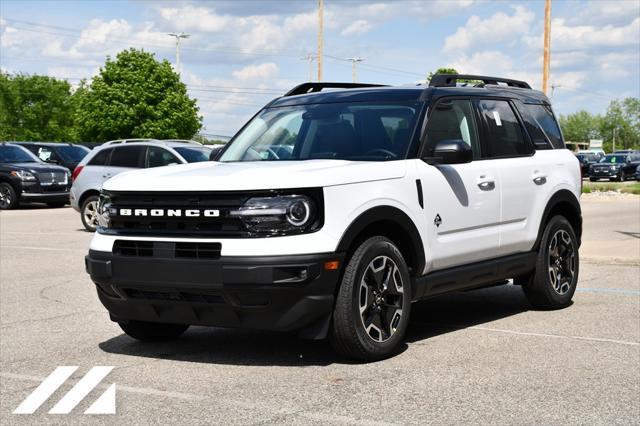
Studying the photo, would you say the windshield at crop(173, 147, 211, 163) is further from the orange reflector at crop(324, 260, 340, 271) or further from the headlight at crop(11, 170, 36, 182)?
the orange reflector at crop(324, 260, 340, 271)

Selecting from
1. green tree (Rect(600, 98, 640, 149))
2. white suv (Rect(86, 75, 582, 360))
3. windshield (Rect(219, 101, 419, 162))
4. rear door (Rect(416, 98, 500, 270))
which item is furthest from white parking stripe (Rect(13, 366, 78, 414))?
green tree (Rect(600, 98, 640, 149))

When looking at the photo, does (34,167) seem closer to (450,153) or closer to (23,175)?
(23,175)

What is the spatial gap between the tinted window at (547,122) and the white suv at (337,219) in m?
0.30

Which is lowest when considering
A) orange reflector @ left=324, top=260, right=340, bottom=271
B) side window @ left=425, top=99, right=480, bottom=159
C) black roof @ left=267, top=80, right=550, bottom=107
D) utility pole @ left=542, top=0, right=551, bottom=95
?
orange reflector @ left=324, top=260, right=340, bottom=271

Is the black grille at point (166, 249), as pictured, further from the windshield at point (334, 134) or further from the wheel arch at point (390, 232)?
the windshield at point (334, 134)

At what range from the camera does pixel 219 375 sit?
20.4 ft

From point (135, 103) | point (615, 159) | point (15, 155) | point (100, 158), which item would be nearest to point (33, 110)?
point (135, 103)

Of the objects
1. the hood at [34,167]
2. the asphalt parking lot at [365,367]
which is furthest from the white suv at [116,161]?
the asphalt parking lot at [365,367]

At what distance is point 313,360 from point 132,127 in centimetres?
7255

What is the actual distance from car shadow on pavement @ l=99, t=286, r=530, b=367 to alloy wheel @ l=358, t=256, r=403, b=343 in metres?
0.29

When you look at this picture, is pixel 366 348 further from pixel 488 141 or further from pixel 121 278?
pixel 488 141

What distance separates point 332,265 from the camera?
6199 millimetres

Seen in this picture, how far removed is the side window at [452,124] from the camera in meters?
7.37

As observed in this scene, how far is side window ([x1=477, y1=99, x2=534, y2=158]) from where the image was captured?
26.4 feet
